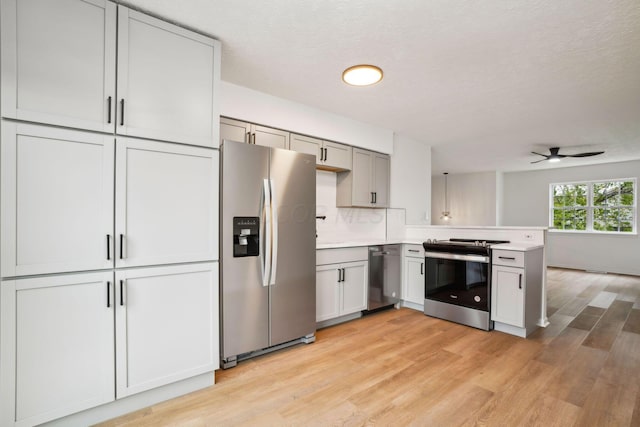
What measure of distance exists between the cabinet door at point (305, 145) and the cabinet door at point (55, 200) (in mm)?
1894

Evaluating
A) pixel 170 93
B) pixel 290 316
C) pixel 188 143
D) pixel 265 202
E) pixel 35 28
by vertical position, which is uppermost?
pixel 35 28

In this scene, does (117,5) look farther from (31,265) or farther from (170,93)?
(31,265)

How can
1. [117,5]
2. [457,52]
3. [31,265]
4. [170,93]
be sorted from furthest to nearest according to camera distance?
[457,52]
[170,93]
[117,5]
[31,265]

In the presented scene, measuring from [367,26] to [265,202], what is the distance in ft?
4.94

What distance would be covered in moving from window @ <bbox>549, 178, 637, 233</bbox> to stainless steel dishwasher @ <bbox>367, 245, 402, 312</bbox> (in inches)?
236

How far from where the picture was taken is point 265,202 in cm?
256

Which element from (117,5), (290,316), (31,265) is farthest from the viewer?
(290,316)

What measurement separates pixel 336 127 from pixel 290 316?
7.65 feet

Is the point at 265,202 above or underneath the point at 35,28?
underneath

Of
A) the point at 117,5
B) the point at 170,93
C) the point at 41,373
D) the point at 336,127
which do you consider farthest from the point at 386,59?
the point at 41,373

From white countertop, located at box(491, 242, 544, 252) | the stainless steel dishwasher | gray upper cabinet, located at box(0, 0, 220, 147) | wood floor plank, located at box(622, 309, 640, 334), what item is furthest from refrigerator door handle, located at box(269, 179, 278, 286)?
wood floor plank, located at box(622, 309, 640, 334)

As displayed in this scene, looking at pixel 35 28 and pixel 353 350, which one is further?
pixel 353 350

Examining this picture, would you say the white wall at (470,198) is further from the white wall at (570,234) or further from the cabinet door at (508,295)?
the cabinet door at (508,295)

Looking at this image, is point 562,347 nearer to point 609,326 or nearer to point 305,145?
point 609,326
